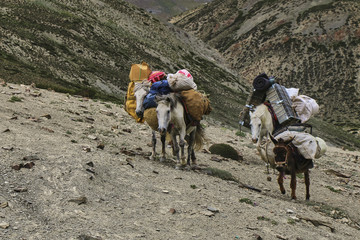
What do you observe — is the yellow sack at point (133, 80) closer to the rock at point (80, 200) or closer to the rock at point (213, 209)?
the rock at point (213, 209)

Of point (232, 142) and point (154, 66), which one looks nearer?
point (232, 142)

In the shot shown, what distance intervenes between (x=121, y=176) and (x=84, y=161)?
43.0 inches

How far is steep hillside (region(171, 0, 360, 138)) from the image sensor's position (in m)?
101

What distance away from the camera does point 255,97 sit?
1345 cm

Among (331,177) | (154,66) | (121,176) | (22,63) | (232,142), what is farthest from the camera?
(154,66)

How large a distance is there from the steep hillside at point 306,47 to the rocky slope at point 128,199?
252ft

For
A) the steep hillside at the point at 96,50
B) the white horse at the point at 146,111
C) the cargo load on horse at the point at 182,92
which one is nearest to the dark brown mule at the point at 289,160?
the cargo load on horse at the point at 182,92

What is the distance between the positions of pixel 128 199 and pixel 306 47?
119951mm

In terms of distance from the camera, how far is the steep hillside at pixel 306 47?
10119 cm

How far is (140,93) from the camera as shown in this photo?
1419 cm

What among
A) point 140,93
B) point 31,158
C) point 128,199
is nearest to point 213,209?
point 128,199

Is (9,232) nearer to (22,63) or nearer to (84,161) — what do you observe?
(84,161)

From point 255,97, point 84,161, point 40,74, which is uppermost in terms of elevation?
point 255,97

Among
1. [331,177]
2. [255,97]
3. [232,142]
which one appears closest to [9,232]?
[255,97]
